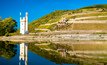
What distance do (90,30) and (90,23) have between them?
10.4 metres

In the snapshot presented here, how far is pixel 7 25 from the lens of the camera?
76.9 metres

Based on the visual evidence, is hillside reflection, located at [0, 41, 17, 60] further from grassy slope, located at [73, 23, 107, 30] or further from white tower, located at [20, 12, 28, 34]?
grassy slope, located at [73, 23, 107, 30]

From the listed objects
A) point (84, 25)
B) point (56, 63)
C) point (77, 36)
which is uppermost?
point (84, 25)

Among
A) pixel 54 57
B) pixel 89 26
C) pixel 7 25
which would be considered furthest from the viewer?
pixel 7 25

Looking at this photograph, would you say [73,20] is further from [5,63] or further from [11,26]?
[5,63]

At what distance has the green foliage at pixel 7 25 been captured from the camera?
2968 inches

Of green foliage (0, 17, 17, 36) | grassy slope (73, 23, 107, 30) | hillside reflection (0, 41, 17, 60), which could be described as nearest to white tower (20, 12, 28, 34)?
green foliage (0, 17, 17, 36)

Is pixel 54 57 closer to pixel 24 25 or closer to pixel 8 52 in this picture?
pixel 8 52

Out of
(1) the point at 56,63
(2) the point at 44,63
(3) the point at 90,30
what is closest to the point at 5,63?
(2) the point at 44,63

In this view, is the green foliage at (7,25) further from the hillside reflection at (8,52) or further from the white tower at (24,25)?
the hillside reflection at (8,52)

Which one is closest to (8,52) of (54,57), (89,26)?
(54,57)

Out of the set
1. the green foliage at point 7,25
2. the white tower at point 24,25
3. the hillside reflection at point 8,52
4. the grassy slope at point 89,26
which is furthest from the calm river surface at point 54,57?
the green foliage at point 7,25

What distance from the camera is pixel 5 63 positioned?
52.1 feet

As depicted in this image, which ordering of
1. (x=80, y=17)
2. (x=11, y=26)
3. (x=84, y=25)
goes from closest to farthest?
1. (x=84, y=25)
2. (x=11, y=26)
3. (x=80, y=17)
